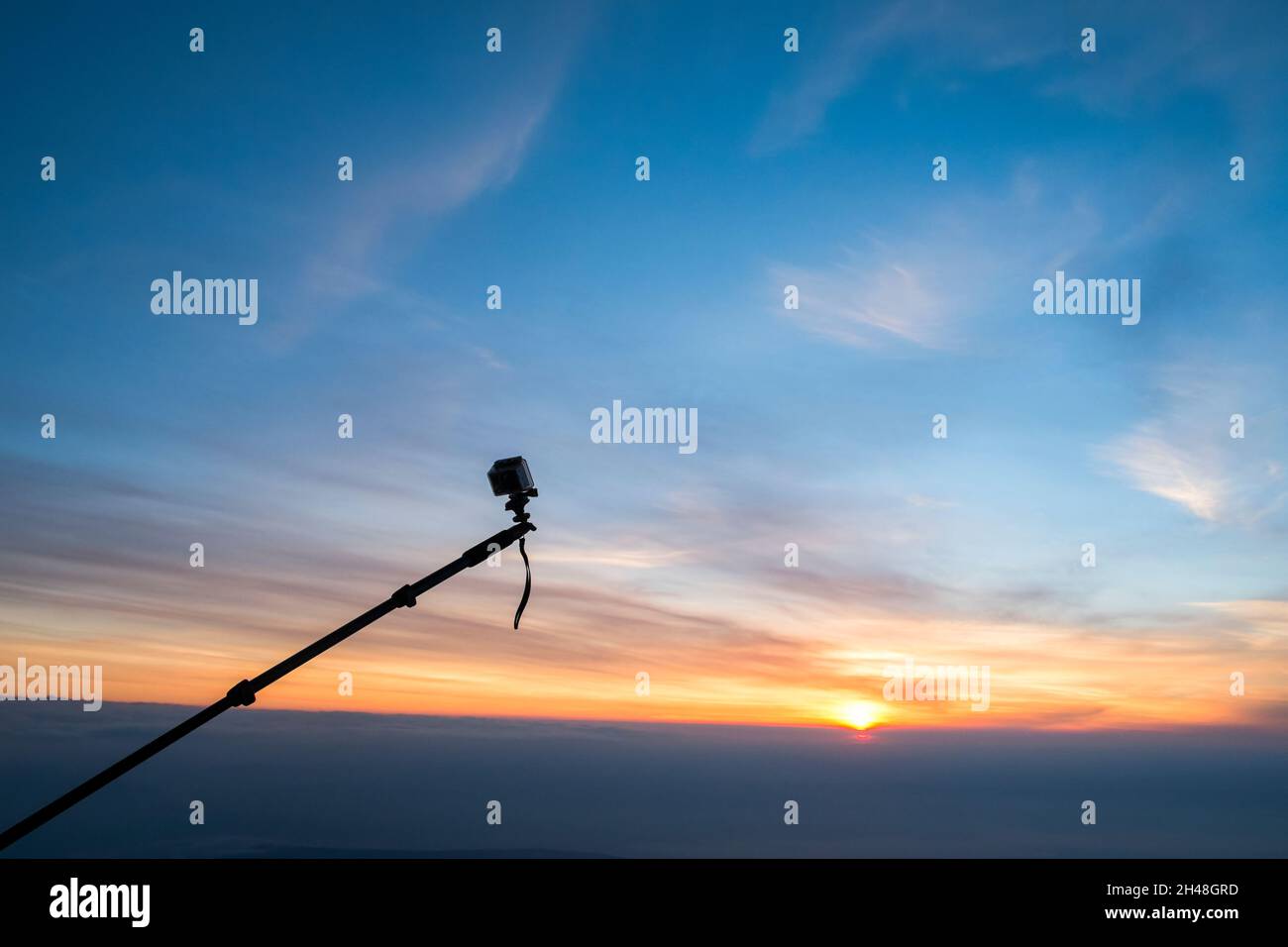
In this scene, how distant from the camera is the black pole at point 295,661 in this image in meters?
7.19

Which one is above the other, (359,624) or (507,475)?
(507,475)

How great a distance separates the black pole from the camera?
719cm

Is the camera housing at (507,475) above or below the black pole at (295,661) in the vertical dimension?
above

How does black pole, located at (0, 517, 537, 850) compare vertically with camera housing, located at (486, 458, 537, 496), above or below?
below

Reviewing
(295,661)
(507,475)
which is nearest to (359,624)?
(295,661)

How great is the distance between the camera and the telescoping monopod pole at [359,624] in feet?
23.7

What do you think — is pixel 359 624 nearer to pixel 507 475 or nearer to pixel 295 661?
pixel 295 661

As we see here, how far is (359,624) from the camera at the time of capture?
7262 mm

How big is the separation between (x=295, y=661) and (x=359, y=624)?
66cm
